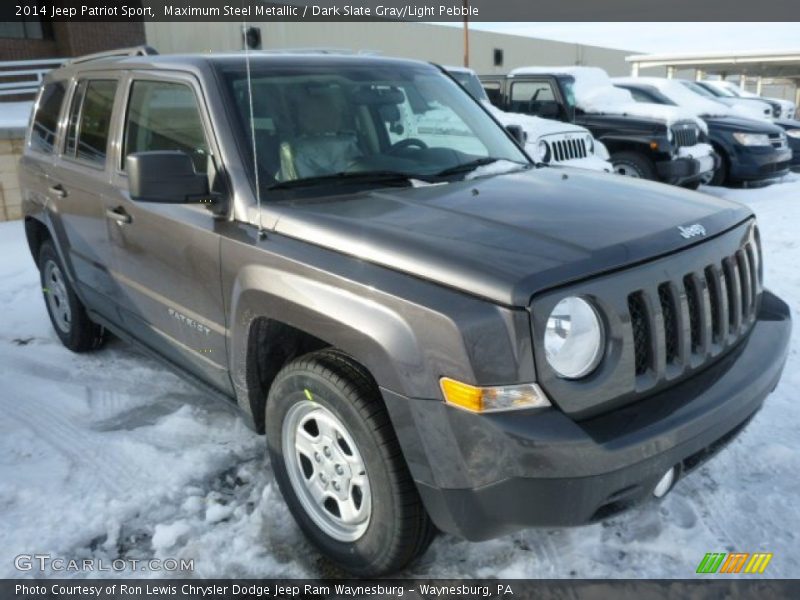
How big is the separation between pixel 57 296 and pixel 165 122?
7.40ft

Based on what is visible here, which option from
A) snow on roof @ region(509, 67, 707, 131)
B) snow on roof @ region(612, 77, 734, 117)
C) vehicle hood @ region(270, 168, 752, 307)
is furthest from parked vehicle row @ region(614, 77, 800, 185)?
vehicle hood @ region(270, 168, 752, 307)

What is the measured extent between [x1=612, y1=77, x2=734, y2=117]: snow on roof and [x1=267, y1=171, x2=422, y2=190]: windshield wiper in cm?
1050

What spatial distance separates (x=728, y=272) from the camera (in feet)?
8.61

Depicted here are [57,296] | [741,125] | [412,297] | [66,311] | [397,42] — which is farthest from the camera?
[397,42]

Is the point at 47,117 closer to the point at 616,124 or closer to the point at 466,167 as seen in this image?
the point at 466,167

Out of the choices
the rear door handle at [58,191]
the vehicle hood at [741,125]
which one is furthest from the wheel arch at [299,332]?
the vehicle hood at [741,125]

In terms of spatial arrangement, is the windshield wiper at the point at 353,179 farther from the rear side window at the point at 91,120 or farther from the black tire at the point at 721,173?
the black tire at the point at 721,173

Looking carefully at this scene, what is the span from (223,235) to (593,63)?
183ft

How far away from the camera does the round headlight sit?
2.08 m

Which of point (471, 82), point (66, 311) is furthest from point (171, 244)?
point (471, 82)

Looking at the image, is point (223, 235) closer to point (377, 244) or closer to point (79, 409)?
point (377, 244)

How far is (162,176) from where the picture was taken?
272cm

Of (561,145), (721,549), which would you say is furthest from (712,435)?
(561,145)

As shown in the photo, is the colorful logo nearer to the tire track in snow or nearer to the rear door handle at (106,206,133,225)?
the tire track in snow
